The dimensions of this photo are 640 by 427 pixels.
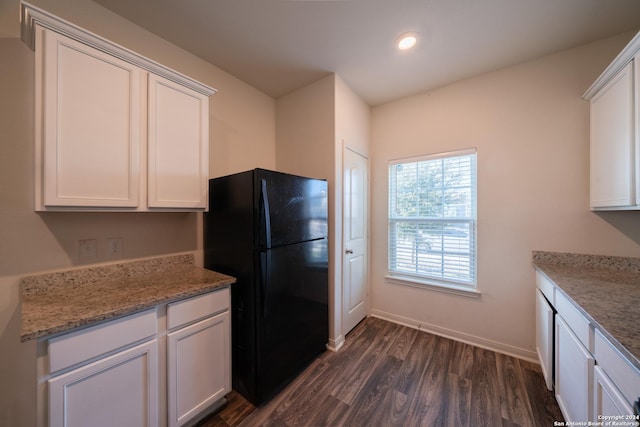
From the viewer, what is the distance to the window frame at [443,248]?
228cm

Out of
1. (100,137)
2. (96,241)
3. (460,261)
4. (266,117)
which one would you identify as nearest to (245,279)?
(96,241)

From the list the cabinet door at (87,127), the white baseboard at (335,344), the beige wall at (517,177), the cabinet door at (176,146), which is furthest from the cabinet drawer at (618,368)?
the cabinet door at (87,127)

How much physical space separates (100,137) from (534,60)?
3395 millimetres

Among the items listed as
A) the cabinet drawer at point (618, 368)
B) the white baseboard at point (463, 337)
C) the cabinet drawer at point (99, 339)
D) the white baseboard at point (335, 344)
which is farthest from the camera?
the white baseboard at point (335, 344)

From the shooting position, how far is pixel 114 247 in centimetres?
152

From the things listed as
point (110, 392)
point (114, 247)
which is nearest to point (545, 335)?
point (110, 392)

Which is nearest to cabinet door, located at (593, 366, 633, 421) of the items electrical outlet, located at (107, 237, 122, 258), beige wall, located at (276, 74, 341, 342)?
beige wall, located at (276, 74, 341, 342)

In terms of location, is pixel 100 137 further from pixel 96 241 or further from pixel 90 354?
pixel 90 354

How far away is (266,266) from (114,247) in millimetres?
1046

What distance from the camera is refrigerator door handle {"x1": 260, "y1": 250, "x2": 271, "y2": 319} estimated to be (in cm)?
154

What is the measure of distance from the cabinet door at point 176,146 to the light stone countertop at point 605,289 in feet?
7.44

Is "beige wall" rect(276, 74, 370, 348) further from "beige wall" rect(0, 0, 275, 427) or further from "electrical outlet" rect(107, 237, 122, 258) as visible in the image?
"electrical outlet" rect(107, 237, 122, 258)

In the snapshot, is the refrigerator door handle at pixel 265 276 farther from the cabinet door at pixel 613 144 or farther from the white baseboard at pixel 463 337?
the cabinet door at pixel 613 144

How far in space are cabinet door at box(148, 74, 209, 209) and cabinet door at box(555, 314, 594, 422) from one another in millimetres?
2410
